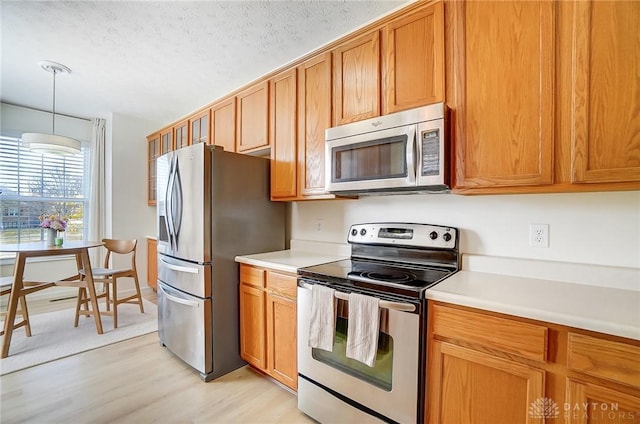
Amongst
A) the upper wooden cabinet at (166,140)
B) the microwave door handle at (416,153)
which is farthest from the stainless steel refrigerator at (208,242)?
the upper wooden cabinet at (166,140)

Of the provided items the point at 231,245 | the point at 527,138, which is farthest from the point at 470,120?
the point at 231,245

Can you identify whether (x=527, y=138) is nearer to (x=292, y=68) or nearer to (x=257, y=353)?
(x=292, y=68)

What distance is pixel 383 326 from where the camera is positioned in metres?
1.37

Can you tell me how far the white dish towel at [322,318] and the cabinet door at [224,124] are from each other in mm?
1716

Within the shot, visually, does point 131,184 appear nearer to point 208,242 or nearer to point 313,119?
point 208,242

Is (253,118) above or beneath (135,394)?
above

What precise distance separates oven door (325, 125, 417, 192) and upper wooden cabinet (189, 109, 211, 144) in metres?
1.75

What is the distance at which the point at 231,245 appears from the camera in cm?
217

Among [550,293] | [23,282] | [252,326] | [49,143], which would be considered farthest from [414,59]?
[23,282]

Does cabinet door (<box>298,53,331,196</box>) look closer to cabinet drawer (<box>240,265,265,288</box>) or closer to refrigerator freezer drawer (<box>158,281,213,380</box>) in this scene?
cabinet drawer (<box>240,265,265,288</box>)

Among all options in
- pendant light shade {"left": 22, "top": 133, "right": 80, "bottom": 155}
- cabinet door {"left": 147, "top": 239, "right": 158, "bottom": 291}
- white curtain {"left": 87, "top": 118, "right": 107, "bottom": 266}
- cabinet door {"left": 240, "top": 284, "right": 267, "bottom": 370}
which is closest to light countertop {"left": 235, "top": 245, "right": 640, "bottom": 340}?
cabinet door {"left": 240, "top": 284, "right": 267, "bottom": 370}

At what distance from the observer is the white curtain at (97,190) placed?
3.98 metres

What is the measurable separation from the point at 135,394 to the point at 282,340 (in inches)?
40.3

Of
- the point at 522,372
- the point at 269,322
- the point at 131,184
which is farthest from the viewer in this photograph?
the point at 131,184
